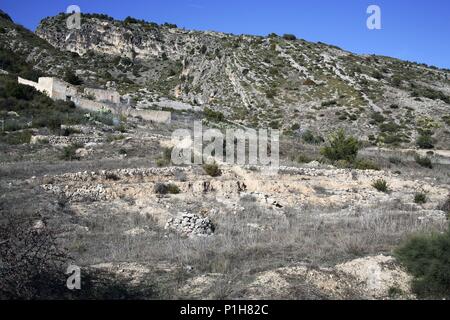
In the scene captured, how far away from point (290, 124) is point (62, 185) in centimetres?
3215

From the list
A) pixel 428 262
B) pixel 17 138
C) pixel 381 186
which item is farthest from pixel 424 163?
pixel 17 138

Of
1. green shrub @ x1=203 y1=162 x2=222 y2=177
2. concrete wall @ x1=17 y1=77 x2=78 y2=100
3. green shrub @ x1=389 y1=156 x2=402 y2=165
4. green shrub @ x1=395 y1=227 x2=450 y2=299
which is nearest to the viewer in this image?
green shrub @ x1=395 y1=227 x2=450 y2=299

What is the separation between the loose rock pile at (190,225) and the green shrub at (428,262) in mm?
5112

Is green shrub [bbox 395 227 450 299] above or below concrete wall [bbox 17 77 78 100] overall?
below

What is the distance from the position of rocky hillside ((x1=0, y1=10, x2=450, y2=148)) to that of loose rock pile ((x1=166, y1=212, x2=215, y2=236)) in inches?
1211

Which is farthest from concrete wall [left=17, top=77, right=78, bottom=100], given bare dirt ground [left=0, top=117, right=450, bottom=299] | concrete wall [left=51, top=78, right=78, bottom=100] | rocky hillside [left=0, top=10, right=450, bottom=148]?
bare dirt ground [left=0, top=117, right=450, bottom=299]

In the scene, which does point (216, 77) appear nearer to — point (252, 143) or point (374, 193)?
point (252, 143)

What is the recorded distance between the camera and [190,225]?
12.1 m

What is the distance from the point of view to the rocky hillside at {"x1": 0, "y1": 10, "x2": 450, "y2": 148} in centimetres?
4594

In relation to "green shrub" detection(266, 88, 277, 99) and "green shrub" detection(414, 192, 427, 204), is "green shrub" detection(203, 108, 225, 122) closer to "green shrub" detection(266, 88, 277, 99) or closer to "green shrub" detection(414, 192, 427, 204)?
"green shrub" detection(266, 88, 277, 99)

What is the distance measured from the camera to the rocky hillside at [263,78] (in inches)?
1809

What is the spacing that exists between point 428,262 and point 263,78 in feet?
164
